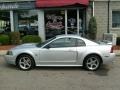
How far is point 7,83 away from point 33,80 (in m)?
0.84

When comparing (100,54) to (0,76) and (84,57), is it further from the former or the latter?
(0,76)

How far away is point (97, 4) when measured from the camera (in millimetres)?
17438

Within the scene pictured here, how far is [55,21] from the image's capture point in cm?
1798

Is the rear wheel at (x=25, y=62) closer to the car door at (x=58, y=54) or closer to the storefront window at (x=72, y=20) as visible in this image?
the car door at (x=58, y=54)

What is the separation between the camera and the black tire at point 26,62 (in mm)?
9602

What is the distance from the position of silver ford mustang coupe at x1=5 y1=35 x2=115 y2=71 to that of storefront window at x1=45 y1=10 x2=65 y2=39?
8.36 m

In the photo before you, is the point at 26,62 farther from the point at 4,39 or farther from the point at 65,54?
the point at 4,39

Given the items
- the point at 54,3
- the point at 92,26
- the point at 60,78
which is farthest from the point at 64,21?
the point at 60,78

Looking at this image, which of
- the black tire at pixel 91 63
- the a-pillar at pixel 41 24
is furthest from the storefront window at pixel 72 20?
the black tire at pixel 91 63

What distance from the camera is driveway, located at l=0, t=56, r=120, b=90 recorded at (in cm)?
724

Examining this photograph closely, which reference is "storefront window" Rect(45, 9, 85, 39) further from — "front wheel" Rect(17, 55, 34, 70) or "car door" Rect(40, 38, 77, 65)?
"front wheel" Rect(17, 55, 34, 70)

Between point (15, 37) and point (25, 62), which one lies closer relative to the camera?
point (25, 62)

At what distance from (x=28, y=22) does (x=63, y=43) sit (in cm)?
927

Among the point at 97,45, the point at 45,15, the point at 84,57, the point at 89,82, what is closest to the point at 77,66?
the point at 84,57
